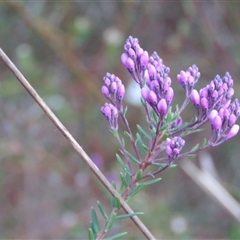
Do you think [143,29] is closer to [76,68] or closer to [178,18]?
[178,18]

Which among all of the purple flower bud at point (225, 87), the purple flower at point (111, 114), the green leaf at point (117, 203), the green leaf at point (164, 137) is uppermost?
the purple flower at point (111, 114)

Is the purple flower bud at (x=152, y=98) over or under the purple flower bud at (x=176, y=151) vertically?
over

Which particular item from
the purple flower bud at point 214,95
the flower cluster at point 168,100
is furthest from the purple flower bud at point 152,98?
the purple flower bud at point 214,95

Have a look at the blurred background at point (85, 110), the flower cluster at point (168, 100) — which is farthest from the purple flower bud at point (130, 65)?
the blurred background at point (85, 110)

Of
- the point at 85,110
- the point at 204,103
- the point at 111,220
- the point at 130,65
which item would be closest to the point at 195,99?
the point at 204,103

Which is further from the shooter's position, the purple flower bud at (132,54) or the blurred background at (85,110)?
the blurred background at (85,110)

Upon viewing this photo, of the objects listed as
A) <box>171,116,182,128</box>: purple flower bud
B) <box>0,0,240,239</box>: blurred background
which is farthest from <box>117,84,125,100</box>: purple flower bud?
<box>0,0,240,239</box>: blurred background

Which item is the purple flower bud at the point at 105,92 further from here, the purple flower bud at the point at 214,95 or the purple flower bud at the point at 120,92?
the purple flower bud at the point at 214,95

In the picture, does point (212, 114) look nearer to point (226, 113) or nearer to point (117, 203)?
point (226, 113)

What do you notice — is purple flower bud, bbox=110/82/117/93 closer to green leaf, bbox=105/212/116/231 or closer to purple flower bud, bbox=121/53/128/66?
purple flower bud, bbox=121/53/128/66
